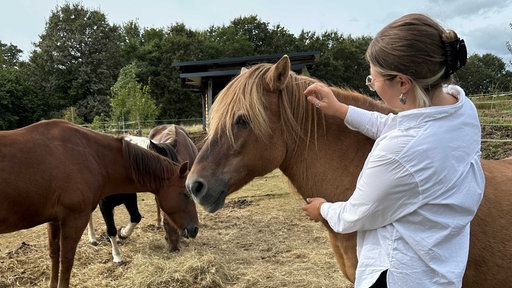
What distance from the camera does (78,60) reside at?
120 feet

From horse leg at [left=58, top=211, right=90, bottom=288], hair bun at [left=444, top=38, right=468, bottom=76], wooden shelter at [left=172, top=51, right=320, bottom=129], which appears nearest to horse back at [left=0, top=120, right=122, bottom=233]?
horse leg at [left=58, top=211, right=90, bottom=288]

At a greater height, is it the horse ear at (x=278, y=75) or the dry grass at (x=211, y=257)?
the horse ear at (x=278, y=75)

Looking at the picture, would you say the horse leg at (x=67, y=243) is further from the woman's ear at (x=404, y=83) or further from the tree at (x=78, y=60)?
the tree at (x=78, y=60)

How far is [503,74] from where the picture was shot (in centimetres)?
4922

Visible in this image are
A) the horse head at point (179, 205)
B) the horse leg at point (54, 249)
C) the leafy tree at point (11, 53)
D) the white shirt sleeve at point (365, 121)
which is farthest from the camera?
the leafy tree at point (11, 53)

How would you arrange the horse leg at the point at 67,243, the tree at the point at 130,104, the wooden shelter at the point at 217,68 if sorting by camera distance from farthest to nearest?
1. the tree at the point at 130,104
2. the wooden shelter at the point at 217,68
3. the horse leg at the point at 67,243

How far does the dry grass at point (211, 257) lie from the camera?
3.92m

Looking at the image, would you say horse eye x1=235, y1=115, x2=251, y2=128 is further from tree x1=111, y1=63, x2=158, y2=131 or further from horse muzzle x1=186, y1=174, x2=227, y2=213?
tree x1=111, y1=63, x2=158, y2=131

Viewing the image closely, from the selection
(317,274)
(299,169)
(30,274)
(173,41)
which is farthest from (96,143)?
(173,41)

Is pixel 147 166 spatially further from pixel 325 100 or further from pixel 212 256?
pixel 325 100

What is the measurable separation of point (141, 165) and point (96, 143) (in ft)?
1.81

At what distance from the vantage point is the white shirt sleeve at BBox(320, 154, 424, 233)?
116 centimetres

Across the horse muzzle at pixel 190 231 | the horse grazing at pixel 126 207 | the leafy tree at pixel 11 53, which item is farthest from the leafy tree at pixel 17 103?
the horse muzzle at pixel 190 231

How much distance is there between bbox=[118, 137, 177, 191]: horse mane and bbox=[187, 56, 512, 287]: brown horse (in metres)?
2.83
